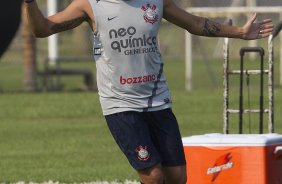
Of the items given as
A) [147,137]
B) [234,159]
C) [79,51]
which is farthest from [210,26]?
[79,51]

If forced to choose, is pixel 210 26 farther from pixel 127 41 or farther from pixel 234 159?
pixel 234 159

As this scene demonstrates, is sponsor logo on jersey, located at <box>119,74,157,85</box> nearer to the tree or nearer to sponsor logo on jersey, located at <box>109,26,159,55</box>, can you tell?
sponsor logo on jersey, located at <box>109,26,159,55</box>

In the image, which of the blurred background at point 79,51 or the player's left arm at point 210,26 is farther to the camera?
the blurred background at point 79,51

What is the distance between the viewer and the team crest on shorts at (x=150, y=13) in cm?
753

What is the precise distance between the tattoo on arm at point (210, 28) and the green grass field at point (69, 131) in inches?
145

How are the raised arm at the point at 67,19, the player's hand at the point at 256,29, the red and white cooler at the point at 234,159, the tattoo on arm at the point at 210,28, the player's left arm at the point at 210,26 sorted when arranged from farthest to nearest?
the red and white cooler at the point at 234,159
the tattoo on arm at the point at 210,28
the player's hand at the point at 256,29
the player's left arm at the point at 210,26
the raised arm at the point at 67,19

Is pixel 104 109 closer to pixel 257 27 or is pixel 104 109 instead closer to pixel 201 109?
pixel 257 27

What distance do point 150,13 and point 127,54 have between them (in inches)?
12.4

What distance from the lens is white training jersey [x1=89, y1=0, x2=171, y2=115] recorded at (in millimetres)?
7465

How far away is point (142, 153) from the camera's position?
7.46 m

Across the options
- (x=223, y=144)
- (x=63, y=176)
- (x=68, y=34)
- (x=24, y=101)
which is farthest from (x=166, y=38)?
(x=223, y=144)

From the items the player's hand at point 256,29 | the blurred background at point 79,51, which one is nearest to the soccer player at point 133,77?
the player's hand at point 256,29

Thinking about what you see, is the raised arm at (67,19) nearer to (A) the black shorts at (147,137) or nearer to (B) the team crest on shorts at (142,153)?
(A) the black shorts at (147,137)

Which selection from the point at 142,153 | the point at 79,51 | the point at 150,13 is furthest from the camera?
the point at 79,51
